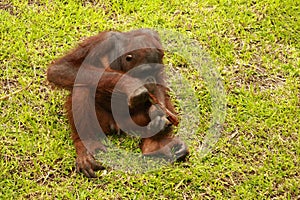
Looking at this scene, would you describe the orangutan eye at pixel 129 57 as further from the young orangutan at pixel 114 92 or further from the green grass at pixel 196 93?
the green grass at pixel 196 93

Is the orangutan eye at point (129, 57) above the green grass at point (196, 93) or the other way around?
above

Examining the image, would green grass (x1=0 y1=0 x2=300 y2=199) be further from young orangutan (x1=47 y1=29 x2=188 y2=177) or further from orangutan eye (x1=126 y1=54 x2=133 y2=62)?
orangutan eye (x1=126 y1=54 x2=133 y2=62)

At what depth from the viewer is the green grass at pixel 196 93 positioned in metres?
3.78

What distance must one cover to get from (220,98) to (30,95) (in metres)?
1.55

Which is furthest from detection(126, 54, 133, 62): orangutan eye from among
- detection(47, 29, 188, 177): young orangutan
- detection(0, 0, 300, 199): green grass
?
detection(0, 0, 300, 199): green grass

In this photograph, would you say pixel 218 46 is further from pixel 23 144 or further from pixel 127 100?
pixel 23 144

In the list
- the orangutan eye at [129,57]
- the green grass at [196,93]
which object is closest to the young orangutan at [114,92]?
the orangutan eye at [129,57]

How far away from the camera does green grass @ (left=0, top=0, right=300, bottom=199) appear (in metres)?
3.78

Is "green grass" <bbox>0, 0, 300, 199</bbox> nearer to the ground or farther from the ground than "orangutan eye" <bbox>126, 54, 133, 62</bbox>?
nearer to the ground

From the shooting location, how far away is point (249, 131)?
4191 mm

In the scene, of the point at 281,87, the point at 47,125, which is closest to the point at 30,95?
the point at 47,125

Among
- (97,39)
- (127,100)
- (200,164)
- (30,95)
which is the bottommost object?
(200,164)

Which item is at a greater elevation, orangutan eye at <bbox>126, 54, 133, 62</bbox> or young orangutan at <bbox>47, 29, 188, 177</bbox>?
orangutan eye at <bbox>126, 54, 133, 62</bbox>

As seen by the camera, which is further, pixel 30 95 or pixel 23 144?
pixel 30 95
